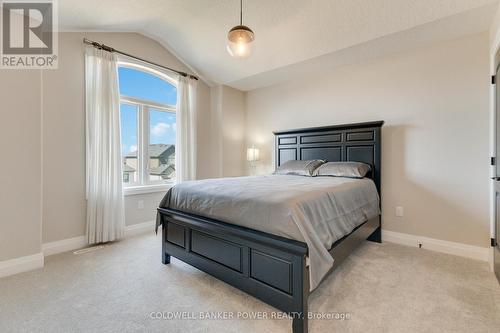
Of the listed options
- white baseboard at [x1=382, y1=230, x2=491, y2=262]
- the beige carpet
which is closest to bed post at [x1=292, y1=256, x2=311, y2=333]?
the beige carpet

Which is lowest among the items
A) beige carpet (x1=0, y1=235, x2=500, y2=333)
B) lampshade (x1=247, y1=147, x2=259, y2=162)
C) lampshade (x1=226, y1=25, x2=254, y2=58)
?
beige carpet (x1=0, y1=235, x2=500, y2=333)

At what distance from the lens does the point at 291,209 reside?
159cm

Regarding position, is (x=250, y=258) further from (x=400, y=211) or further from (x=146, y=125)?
(x=146, y=125)

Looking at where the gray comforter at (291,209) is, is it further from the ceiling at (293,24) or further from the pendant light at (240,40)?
the ceiling at (293,24)

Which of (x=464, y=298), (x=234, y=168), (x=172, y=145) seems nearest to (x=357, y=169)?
(x=464, y=298)

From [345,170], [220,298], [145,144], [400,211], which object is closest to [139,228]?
[145,144]

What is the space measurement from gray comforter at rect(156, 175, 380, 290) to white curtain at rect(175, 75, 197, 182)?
65.6 inches

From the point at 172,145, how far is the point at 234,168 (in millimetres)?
1340

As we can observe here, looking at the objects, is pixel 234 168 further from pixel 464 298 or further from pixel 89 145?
pixel 464 298

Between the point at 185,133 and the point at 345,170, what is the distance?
2.73m

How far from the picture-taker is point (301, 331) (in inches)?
57.7

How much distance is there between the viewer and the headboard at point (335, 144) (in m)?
3.27

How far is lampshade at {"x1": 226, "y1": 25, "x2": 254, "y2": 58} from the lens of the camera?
2223 mm

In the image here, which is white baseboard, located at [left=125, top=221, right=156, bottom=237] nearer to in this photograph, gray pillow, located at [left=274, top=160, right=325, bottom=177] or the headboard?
gray pillow, located at [left=274, top=160, right=325, bottom=177]
